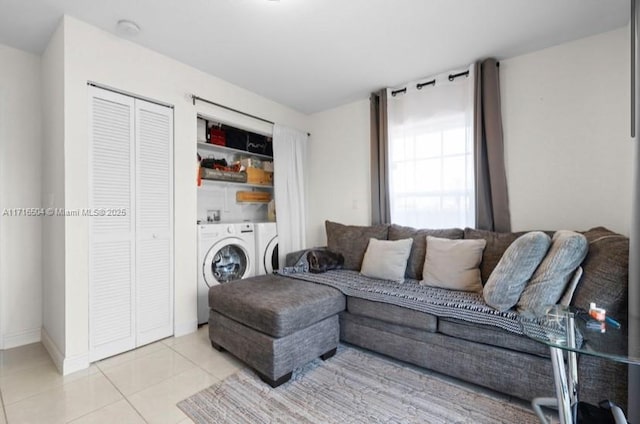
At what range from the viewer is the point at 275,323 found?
1766mm

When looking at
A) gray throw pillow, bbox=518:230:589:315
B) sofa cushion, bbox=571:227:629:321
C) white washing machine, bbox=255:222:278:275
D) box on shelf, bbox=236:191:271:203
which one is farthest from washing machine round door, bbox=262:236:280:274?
sofa cushion, bbox=571:227:629:321

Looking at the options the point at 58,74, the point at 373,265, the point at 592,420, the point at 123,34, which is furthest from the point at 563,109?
the point at 58,74

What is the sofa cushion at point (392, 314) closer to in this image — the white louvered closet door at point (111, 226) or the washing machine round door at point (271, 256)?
the washing machine round door at point (271, 256)

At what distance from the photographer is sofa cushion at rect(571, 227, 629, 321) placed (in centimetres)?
140

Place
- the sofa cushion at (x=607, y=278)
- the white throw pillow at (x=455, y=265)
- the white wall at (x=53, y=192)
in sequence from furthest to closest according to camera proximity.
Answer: the white throw pillow at (x=455, y=265), the white wall at (x=53, y=192), the sofa cushion at (x=607, y=278)

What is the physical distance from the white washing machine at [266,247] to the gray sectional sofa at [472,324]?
27.6 inches

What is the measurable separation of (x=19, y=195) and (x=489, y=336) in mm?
3666

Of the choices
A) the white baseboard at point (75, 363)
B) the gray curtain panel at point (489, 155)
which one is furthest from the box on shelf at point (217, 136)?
the gray curtain panel at point (489, 155)

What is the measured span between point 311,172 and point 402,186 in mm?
1383

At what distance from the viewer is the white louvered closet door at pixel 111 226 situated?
2.07m

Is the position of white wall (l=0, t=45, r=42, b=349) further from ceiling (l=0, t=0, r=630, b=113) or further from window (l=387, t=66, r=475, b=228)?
window (l=387, t=66, r=475, b=228)

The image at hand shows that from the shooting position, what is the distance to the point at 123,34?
2.13 metres

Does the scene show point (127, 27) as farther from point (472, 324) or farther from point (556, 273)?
point (556, 273)

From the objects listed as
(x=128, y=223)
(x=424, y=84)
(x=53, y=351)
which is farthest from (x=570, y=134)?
(x=53, y=351)
